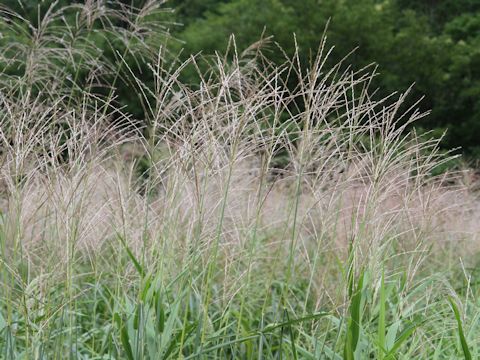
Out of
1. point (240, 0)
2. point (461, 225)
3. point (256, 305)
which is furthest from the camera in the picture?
point (240, 0)

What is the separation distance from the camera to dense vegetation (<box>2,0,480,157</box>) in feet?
51.7

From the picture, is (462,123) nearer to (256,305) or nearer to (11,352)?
(256,305)

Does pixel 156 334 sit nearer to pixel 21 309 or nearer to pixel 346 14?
pixel 21 309

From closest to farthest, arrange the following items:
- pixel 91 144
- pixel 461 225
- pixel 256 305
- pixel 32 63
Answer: pixel 91 144 → pixel 32 63 → pixel 256 305 → pixel 461 225

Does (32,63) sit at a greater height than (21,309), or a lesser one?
greater

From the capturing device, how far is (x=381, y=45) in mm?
15852

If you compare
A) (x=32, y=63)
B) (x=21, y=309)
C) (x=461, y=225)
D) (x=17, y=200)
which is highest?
(x=32, y=63)

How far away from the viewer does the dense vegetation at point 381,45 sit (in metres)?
15.8

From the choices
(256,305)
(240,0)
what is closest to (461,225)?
(256,305)

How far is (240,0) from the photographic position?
17406 mm

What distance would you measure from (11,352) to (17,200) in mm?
503

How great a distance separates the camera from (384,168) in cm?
271

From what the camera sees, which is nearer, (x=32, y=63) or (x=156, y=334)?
(x=156, y=334)

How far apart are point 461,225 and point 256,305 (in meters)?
2.13
